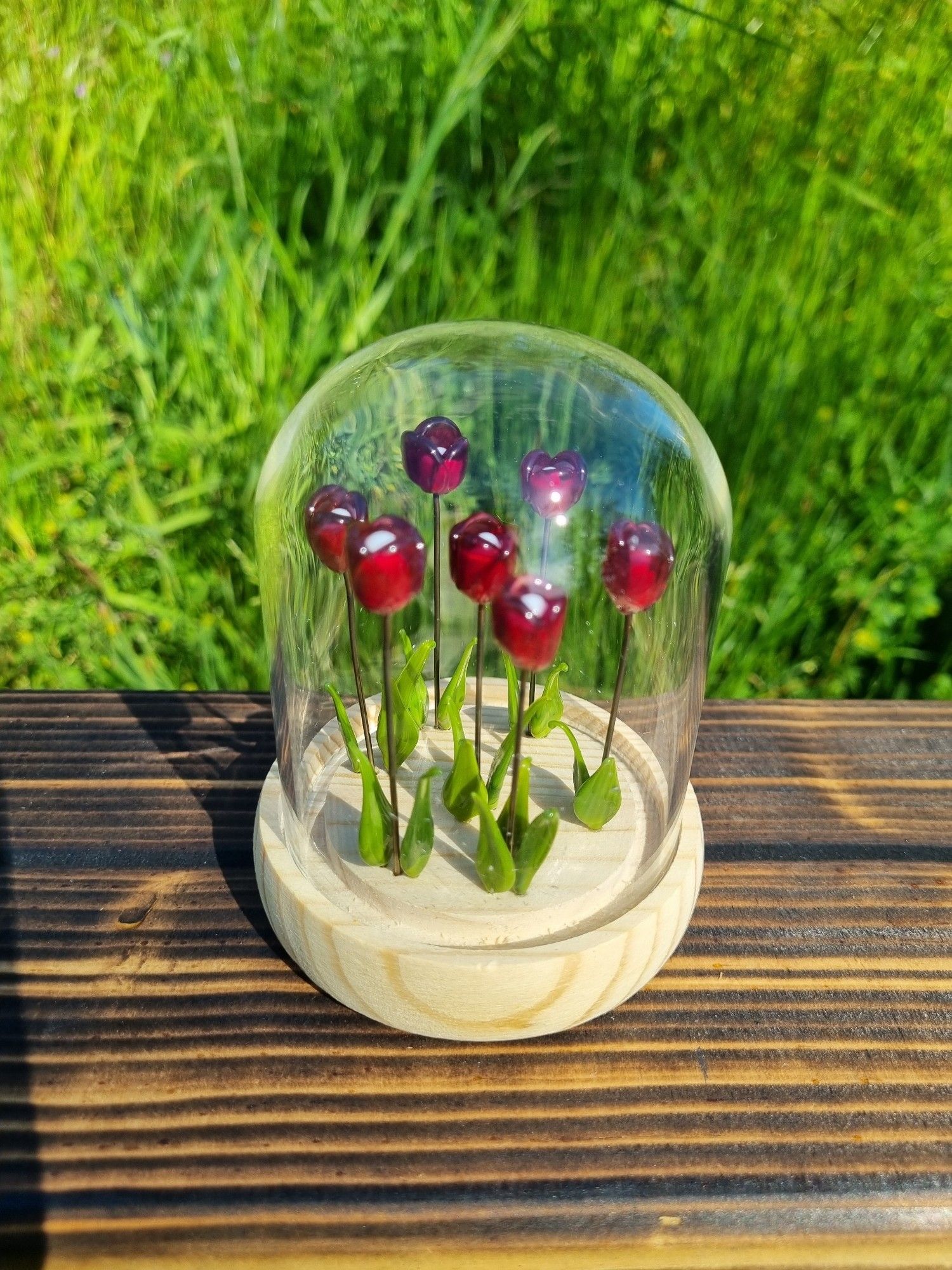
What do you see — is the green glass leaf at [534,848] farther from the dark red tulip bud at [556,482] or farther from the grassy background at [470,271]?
the grassy background at [470,271]

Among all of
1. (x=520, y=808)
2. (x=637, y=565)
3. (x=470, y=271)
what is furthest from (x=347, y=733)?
(x=470, y=271)

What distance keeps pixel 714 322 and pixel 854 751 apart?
87cm

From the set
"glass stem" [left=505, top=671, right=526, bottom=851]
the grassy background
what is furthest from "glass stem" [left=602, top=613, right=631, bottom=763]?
the grassy background

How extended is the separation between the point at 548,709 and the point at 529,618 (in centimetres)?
26

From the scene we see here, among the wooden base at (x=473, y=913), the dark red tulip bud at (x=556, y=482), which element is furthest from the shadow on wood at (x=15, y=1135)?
the dark red tulip bud at (x=556, y=482)

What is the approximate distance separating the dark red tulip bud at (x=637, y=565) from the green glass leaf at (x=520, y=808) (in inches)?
5.7

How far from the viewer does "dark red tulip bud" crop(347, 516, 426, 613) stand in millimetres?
700

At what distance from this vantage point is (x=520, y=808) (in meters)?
0.79

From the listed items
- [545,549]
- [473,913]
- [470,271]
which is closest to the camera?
[473,913]

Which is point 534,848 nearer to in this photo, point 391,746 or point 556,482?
point 391,746

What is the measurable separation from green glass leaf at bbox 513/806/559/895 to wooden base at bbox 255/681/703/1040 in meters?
0.01

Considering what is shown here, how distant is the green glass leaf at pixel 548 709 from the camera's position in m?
0.93

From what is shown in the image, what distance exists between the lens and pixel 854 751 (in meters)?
1.04

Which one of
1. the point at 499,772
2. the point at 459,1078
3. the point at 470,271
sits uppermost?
the point at 470,271
